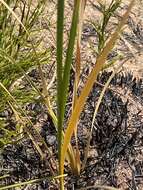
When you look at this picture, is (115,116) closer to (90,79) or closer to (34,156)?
(34,156)

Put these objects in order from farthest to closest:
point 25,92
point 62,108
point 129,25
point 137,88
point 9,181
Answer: point 129,25, point 137,88, point 25,92, point 9,181, point 62,108

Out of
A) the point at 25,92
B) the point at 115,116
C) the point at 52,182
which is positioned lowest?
the point at 52,182

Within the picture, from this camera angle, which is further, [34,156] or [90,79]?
[34,156]

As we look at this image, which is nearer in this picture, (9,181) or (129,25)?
(9,181)

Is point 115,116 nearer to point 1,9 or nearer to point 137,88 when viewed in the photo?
point 137,88

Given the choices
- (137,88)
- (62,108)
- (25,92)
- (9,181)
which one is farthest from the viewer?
(137,88)

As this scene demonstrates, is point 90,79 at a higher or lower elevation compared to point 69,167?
higher

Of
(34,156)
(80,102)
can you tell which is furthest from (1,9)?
(80,102)

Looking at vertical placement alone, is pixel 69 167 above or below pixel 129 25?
below

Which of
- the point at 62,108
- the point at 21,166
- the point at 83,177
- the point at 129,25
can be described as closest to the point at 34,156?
the point at 21,166
